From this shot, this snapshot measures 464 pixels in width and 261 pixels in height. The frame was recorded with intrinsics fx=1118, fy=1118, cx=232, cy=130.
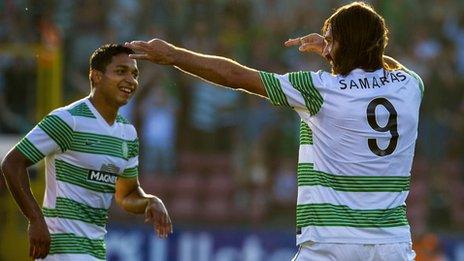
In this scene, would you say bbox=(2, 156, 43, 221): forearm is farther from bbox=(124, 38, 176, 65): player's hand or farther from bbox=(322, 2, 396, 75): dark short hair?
bbox=(322, 2, 396, 75): dark short hair

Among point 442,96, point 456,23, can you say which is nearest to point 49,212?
point 442,96

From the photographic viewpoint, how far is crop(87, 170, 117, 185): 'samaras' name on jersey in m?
7.13

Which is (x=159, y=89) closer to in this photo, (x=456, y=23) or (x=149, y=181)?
(x=149, y=181)

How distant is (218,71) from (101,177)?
1.96m

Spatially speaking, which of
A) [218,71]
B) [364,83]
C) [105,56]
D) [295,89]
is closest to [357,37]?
[364,83]

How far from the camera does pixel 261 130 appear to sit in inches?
610

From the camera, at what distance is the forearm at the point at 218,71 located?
546cm

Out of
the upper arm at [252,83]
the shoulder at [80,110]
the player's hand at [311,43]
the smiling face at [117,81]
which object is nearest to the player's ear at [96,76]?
the smiling face at [117,81]

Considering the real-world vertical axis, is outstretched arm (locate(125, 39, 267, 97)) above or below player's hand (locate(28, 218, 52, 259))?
above

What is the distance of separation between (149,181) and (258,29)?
2.81 meters

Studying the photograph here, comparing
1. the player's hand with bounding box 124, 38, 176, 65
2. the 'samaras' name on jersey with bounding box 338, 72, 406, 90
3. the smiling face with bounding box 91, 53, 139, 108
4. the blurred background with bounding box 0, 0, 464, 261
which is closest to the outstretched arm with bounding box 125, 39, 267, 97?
the player's hand with bounding box 124, 38, 176, 65

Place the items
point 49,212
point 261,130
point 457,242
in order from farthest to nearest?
1. point 261,130
2. point 457,242
3. point 49,212

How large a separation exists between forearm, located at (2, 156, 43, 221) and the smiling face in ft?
2.91

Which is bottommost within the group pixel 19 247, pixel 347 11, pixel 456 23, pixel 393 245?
pixel 19 247
